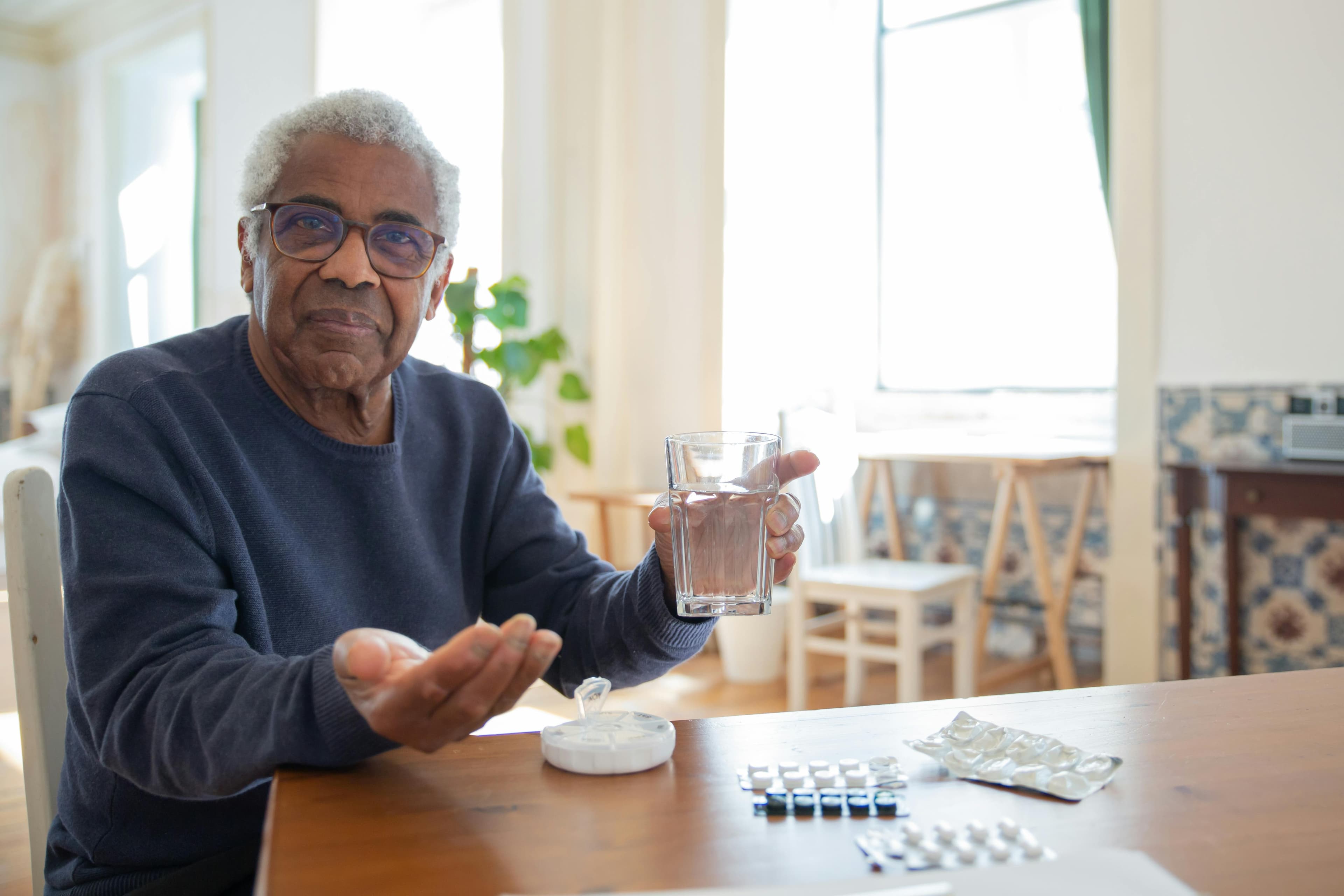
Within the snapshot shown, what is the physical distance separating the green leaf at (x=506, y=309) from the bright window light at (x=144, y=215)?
1.28 meters

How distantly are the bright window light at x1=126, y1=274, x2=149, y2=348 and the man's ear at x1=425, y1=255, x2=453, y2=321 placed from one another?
10.3 ft

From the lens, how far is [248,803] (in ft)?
3.15

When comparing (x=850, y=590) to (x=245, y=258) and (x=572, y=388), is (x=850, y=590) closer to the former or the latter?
(x=572, y=388)

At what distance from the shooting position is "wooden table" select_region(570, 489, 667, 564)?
12.7 ft

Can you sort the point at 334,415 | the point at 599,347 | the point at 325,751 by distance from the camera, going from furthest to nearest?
the point at 599,347, the point at 334,415, the point at 325,751

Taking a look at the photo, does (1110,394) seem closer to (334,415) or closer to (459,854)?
(334,415)

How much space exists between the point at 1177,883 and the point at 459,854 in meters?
0.38

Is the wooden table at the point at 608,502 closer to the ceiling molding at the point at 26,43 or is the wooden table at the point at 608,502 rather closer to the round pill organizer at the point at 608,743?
the ceiling molding at the point at 26,43

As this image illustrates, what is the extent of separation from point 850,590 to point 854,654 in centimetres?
21

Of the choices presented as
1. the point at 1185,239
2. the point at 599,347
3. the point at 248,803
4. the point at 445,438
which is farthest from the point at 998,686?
the point at 248,803

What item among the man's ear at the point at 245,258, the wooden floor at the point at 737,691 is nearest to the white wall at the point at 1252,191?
the wooden floor at the point at 737,691

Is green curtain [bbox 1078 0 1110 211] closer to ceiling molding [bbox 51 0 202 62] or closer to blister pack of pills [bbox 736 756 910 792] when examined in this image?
ceiling molding [bbox 51 0 202 62]

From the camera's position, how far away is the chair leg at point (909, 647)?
10.2 feet

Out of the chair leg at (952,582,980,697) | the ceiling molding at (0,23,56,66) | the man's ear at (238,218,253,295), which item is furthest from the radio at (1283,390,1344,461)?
the ceiling molding at (0,23,56,66)
